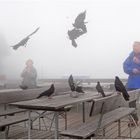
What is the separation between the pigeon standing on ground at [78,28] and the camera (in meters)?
8.78

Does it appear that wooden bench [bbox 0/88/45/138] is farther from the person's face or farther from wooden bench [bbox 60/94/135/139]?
the person's face

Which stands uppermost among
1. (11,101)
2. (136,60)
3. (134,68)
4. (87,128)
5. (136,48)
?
(136,48)

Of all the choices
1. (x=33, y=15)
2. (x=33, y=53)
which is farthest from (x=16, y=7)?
(x=33, y=53)

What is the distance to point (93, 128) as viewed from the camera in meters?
3.34

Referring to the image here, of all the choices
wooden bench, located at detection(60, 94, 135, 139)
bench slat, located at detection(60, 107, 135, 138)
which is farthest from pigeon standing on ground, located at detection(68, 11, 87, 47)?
wooden bench, located at detection(60, 94, 135, 139)

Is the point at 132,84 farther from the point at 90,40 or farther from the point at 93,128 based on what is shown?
the point at 90,40

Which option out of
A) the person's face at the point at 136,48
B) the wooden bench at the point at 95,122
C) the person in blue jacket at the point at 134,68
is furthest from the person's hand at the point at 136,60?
the wooden bench at the point at 95,122

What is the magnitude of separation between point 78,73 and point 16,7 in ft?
9.14

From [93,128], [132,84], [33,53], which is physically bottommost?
[93,128]

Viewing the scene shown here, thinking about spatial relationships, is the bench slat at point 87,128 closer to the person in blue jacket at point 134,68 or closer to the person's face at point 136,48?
the person in blue jacket at point 134,68

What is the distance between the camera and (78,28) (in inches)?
349

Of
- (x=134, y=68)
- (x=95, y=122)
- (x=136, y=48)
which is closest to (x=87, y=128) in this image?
(x=95, y=122)

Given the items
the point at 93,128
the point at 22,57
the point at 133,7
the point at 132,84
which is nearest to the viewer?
the point at 93,128

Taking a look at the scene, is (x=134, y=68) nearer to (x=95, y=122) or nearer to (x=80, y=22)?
(x=95, y=122)
